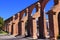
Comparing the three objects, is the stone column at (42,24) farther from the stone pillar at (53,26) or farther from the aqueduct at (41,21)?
the stone pillar at (53,26)

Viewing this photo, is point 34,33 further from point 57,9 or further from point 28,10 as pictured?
point 57,9

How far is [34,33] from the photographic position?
23.8m

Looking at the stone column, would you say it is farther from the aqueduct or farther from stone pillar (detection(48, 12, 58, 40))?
stone pillar (detection(48, 12, 58, 40))

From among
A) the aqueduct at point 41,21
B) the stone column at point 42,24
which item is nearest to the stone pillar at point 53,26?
the aqueduct at point 41,21

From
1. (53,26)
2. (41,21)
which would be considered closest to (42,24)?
(41,21)

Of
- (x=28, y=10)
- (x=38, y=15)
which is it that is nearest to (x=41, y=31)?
(x=38, y=15)

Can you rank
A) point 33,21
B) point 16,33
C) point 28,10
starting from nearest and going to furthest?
1. point 33,21
2. point 28,10
3. point 16,33

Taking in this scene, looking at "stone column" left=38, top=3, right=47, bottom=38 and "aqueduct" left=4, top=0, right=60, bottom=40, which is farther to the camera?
"stone column" left=38, top=3, right=47, bottom=38

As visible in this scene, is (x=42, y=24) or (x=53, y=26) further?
(x=42, y=24)

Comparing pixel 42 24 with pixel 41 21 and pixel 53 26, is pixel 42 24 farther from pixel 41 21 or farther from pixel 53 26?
pixel 53 26

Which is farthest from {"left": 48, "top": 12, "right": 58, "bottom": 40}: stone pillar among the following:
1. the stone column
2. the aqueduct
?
the stone column

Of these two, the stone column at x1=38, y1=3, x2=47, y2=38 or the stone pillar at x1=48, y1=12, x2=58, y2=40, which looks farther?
the stone column at x1=38, y1=3, x2=47, y2=38

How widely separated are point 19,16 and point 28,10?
618 cm

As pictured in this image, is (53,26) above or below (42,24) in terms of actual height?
below
